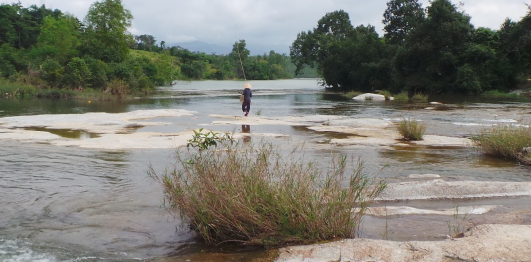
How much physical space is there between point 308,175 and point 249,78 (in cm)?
12029

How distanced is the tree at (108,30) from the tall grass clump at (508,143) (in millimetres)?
46744

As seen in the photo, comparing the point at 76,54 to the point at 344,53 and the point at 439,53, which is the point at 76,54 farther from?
the point at 439,53

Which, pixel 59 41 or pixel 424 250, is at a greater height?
pixel 59 41

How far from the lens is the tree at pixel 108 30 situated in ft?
175

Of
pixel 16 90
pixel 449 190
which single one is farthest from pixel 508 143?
pixel 16 90

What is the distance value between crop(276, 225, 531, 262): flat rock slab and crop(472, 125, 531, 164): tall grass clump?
6.84 metres

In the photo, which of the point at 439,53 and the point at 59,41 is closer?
the point at 439,53

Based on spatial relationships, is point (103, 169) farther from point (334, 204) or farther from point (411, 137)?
point (411, 137)

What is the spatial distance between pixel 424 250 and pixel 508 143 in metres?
8.20

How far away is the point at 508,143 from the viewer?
479 inches

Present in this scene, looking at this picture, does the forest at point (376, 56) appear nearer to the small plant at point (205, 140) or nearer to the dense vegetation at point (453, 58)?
the dense vegetation at point (453, 58)

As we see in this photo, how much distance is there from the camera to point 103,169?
10.8 m

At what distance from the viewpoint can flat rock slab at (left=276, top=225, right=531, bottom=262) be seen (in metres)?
5.12

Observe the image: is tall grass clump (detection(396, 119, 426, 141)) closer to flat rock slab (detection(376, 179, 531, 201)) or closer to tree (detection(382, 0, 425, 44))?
flat rock slab (detection(376, 179, 531, 201))
